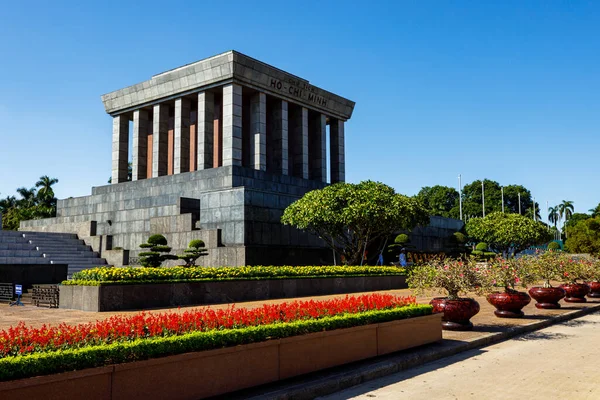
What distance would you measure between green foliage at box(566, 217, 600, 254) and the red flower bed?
59901 mm

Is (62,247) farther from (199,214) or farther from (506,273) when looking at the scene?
(506,273)

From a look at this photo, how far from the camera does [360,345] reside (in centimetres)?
945

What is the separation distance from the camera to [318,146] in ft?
149

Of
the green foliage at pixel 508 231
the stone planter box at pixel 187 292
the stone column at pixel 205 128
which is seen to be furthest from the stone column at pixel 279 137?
the green foliage at pixel 508 231

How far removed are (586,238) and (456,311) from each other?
2240 inches

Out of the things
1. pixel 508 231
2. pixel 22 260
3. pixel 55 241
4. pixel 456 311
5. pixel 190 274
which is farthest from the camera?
pixel 508 231

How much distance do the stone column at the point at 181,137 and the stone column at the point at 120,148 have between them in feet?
22.8

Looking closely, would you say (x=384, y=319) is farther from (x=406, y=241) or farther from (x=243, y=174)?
(x=406, y=241)

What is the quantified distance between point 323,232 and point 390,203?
4143 millimetres

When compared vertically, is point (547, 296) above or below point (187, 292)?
below

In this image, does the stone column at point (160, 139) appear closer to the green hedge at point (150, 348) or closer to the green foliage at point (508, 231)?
the green foliage at point (508, 231)

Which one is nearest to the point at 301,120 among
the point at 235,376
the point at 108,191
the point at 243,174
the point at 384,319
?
the point at 243,174

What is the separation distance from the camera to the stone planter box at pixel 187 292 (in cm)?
1641

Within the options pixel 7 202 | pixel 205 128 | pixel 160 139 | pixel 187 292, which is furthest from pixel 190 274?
pixel 7 202
